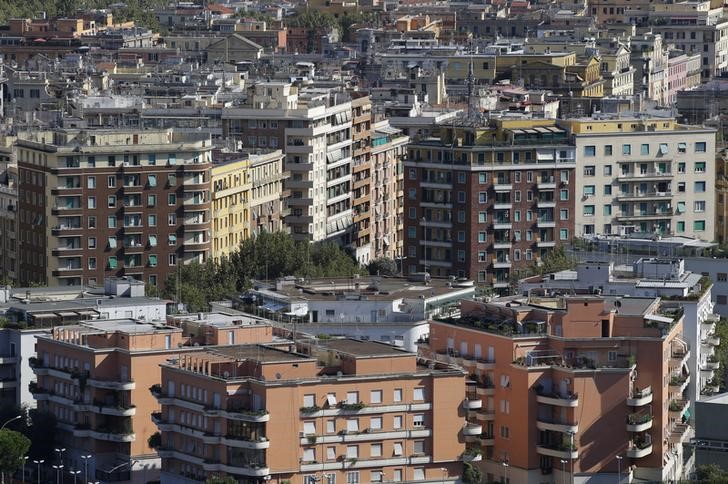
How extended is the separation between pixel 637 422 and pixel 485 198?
1150 inches

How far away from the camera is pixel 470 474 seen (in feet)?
215

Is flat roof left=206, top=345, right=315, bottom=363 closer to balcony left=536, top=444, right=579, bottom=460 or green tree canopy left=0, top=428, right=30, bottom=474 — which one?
green tree canopy left=0, top=428, right=30, bottom=474

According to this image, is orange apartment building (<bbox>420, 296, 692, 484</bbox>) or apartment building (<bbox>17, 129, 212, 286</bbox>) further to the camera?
apartment building (<bbox>17, 129, 212, 286</bbox>)

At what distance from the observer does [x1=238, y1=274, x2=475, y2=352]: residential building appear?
2913 inches

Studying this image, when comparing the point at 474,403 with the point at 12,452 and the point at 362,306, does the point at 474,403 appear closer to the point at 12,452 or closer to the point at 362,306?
the point at 362,306

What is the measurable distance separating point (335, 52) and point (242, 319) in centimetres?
8790

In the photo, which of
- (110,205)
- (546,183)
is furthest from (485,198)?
(110,205)

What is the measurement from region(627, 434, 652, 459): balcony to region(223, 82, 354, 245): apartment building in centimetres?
3824

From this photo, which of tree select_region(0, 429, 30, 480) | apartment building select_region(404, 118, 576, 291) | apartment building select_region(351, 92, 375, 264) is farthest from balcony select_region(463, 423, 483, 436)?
apartment building select_region(351, 92, 375, 264)

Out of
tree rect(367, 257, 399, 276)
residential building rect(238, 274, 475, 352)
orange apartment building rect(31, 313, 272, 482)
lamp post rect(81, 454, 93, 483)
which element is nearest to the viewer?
orange apartment building rect(31, 313, 272, 482)

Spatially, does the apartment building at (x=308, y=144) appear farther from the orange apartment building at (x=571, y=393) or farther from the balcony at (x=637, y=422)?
the balcony at (x=637, y=422)

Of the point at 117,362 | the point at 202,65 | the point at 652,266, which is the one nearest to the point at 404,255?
the point at 652,266

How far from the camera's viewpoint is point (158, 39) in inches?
6432

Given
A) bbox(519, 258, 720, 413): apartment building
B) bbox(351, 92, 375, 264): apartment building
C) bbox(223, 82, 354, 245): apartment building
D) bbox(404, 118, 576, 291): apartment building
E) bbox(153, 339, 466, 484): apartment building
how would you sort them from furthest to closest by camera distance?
1. bbox(351, 92, 375, 264): apartment building
2. bbox(223, 82, 354, 245): apartment building
3. bbox(404, 118, 576, 291): apartment building
4. bbox(519, 258, 720, 413): apartment building
5. bbox(153, 339, 466, 484): apartment building
